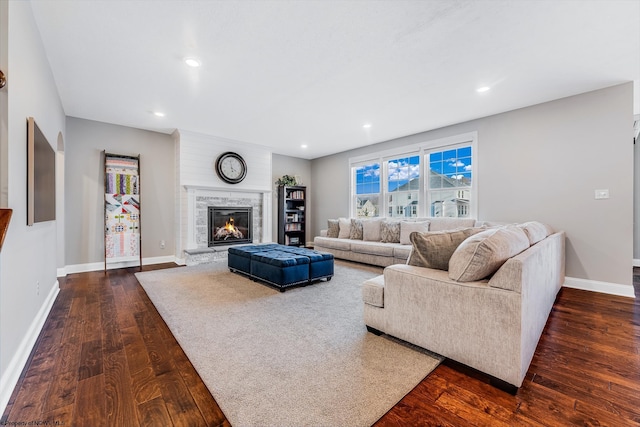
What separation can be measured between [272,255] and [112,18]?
286 centimetres

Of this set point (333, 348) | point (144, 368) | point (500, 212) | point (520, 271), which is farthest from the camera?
point (500, 212)

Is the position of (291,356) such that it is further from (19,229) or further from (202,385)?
(19,229)

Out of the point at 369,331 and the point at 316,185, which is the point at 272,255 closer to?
the point at 369,331

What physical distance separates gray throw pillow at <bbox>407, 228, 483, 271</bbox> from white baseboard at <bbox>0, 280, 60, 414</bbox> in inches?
102

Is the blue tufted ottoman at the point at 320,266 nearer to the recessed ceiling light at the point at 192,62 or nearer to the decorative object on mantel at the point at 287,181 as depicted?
the recessed ceiling light at the point at 192,62

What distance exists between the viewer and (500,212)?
4.34m

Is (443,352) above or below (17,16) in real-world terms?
below

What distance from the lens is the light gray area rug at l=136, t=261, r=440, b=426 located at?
1414 millimetres

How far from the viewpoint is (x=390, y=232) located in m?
5.25

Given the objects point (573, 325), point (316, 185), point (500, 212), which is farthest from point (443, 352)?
point (316, 185)

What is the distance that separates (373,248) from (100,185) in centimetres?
492

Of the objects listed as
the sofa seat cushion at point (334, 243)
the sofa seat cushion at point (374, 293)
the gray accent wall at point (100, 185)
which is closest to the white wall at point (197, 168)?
the gray accent wall at point (100, 185)

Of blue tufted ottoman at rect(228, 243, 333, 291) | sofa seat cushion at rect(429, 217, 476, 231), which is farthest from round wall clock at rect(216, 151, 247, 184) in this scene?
sofa seat cushion at rect(429, 217, 476, 231)

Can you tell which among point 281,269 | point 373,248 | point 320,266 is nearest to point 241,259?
point 281,269
